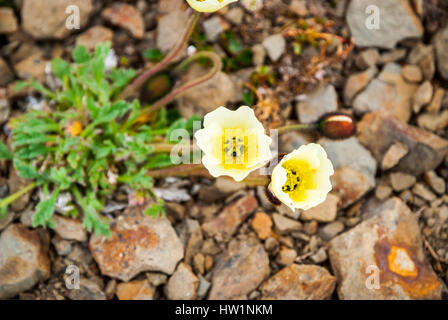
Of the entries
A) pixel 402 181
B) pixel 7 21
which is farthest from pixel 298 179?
pixel 7 21

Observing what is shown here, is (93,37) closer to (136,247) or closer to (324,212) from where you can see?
(136,247)

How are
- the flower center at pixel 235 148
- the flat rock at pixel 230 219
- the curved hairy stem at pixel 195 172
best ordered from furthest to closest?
the flat rock at pixel 230 219 < the curved hairy stem at pixel 195 172 < the flower center at pixel 235 148

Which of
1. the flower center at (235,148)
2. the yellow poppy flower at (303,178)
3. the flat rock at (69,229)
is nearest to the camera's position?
the yellow poppy flower at (303,178)

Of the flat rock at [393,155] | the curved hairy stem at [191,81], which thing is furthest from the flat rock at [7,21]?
the flat rock at [393,155]

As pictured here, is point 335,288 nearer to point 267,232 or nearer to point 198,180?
point 267,232

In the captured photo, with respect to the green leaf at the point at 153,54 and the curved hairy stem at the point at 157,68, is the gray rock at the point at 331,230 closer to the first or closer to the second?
the curved hairy stem at the point at 157,68
